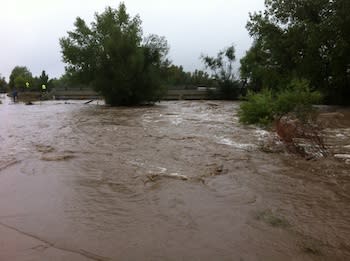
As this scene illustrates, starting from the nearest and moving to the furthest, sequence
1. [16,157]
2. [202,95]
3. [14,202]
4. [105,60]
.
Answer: [14,202]
[16,157]
[105,60]
[202,95]

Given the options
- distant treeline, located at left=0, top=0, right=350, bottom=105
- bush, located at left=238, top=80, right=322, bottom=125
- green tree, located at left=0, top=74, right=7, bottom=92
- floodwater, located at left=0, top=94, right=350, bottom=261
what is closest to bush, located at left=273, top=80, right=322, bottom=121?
bush, located at left=238, top=80, right=322, bottom=125

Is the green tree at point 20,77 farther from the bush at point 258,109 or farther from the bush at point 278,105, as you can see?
the bush at point 278,105

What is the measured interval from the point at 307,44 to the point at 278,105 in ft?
52.5

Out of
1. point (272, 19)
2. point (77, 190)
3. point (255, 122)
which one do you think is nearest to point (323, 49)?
point (272, 19)

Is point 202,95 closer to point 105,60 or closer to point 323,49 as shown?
point 105,60

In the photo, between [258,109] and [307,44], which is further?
[307,44]

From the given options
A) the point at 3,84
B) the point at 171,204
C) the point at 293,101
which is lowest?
the point at 171,204

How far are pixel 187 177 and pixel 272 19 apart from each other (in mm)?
24926

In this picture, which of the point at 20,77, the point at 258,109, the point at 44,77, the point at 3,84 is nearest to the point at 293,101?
the point at 258,109

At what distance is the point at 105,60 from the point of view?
37.3 metres

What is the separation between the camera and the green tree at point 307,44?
25422 mm

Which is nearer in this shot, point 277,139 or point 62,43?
point 277,139

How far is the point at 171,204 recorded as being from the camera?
6.27 metres

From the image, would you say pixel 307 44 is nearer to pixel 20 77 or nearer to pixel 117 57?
pixel 117 57
